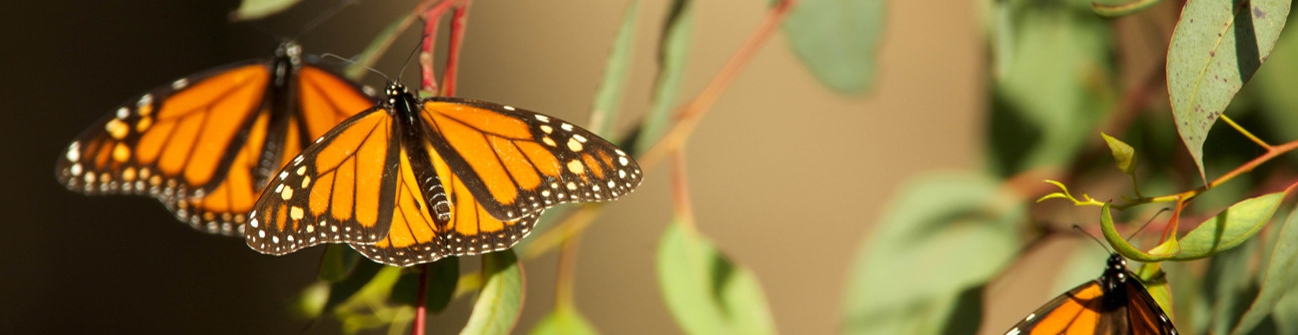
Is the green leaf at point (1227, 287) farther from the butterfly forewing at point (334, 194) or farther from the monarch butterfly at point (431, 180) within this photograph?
the butterfly forewing at point (334, 194)

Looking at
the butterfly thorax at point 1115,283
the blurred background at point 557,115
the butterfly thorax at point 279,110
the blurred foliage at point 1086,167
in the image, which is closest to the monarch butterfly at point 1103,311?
the butterfly thorax at point 1115,283

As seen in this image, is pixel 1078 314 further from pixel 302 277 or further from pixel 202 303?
pixel 202 303

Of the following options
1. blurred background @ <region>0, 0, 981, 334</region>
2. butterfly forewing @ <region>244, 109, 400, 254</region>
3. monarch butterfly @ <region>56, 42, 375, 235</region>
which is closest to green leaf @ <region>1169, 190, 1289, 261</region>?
butterfly forewing @ <region>244, 109, 400, 254</region>

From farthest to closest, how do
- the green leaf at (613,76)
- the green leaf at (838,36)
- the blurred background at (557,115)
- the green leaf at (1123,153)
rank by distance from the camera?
1. the blurred background at (557,115)
2. the green leaf at (838,36)
3. the green leaf at (613,76)
4. the green leaf at (1123,153)

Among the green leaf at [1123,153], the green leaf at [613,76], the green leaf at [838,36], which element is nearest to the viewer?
the green leaf at [1123,153]

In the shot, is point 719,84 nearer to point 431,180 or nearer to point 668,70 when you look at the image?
point 668,70

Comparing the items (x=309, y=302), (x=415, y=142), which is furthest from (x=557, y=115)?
(x=415, y=142)
